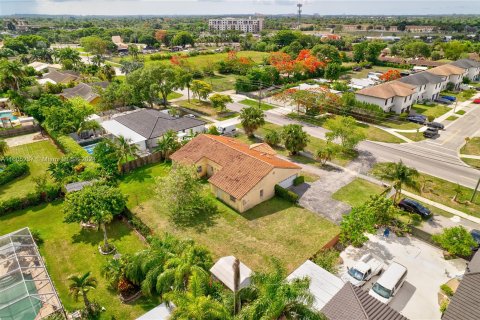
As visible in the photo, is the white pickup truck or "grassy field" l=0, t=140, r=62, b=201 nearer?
the white pickup truck

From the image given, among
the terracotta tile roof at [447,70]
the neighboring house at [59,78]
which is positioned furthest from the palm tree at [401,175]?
the neighboring house at [59,78]

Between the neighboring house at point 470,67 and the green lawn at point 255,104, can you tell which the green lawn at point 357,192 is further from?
the neighboring house at point 470,67

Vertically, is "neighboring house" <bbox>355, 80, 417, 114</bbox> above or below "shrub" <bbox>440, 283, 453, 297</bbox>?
above

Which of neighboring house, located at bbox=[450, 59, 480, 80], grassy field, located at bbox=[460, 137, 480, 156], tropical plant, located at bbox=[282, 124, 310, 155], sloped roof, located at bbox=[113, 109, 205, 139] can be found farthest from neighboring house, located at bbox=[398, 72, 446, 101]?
sloped roof, located at bbox=[113, 109, 205, 139]

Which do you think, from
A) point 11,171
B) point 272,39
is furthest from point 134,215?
point 272,39

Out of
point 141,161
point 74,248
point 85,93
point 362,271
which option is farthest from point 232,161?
point 85,93

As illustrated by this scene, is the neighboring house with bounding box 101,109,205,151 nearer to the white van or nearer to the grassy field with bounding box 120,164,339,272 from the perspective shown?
the grassy field with bounding box 120,164,339,272
